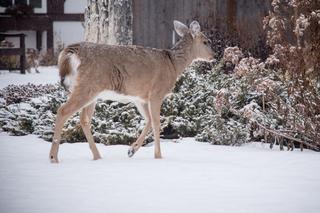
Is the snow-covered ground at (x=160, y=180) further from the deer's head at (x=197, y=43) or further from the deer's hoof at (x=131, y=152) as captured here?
the deer's head at (x=197, y=43)

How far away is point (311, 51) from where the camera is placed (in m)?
7.84

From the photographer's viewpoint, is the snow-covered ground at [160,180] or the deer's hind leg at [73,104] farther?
the deer's hind leg at [73,104]

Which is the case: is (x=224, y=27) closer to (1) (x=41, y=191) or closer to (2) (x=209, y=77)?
(2) (x=209, y=77)

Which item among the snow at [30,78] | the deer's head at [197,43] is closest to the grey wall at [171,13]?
the snow at [30,78]

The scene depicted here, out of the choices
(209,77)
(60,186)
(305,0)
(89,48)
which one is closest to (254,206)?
(60,186)

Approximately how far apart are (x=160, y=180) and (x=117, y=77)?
69.8 inches

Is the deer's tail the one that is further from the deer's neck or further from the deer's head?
the deer's head

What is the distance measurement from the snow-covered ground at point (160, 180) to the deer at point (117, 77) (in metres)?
0.45

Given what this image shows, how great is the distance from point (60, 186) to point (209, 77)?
5.40m

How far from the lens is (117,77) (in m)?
7.48

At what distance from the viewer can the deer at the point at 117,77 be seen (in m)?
7.18

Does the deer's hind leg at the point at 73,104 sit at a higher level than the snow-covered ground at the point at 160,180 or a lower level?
higher

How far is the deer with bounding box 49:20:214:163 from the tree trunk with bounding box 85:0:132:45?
2.34 meters

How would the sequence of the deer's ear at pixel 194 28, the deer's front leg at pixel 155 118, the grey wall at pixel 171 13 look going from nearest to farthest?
the deer's front leg at pixel 155 118
the deer's ear at pixel 194 28
the grey wall at pixel 171 13
